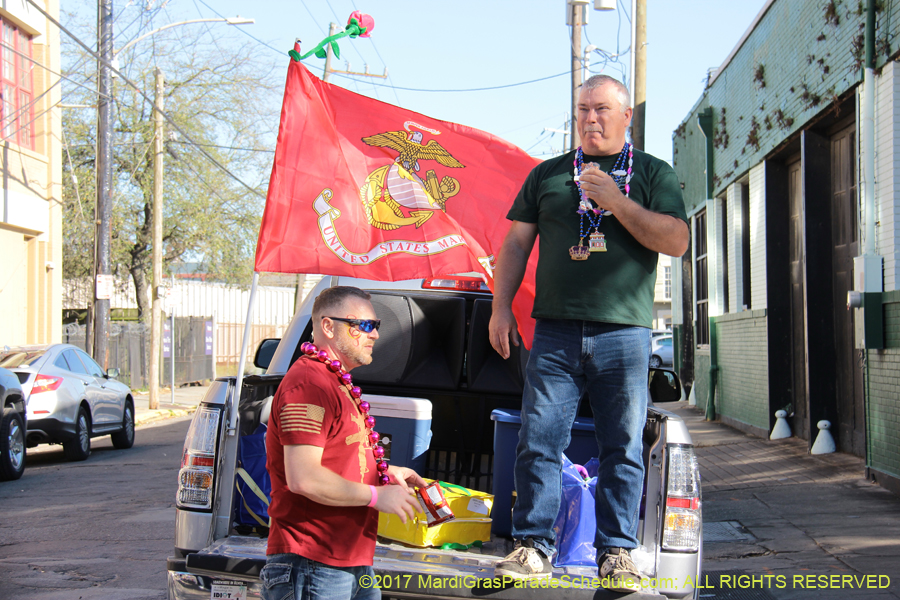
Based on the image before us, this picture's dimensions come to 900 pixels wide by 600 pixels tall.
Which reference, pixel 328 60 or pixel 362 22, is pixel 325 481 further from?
pixel 328 60

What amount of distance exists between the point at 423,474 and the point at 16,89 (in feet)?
60.6

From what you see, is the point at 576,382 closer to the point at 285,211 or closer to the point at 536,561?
the point at 536,561

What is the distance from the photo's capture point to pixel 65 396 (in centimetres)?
1116

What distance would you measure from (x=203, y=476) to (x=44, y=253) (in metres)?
18.8

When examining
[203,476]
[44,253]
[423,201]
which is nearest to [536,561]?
[203,476]

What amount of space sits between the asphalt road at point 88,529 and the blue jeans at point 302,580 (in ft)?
9.41

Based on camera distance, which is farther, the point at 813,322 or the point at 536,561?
the point at 813,322

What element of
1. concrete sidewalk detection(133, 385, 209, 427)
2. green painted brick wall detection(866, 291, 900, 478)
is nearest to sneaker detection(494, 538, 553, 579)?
green painted brick wall detection(866, 291, 900, 478)

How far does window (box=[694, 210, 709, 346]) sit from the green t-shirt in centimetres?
1367

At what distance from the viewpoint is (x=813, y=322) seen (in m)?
10.3

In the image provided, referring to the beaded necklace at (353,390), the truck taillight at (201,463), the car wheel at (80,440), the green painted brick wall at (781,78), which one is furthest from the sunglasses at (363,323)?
the car wheel at (80,440)

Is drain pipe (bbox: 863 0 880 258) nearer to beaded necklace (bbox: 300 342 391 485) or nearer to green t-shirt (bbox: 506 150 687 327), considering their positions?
green t-shirt (bbox: 506 150 687 327)

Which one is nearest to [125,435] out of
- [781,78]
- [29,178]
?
[29,178]

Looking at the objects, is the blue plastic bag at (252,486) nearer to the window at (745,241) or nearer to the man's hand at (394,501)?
the man's hand at (394,501)
